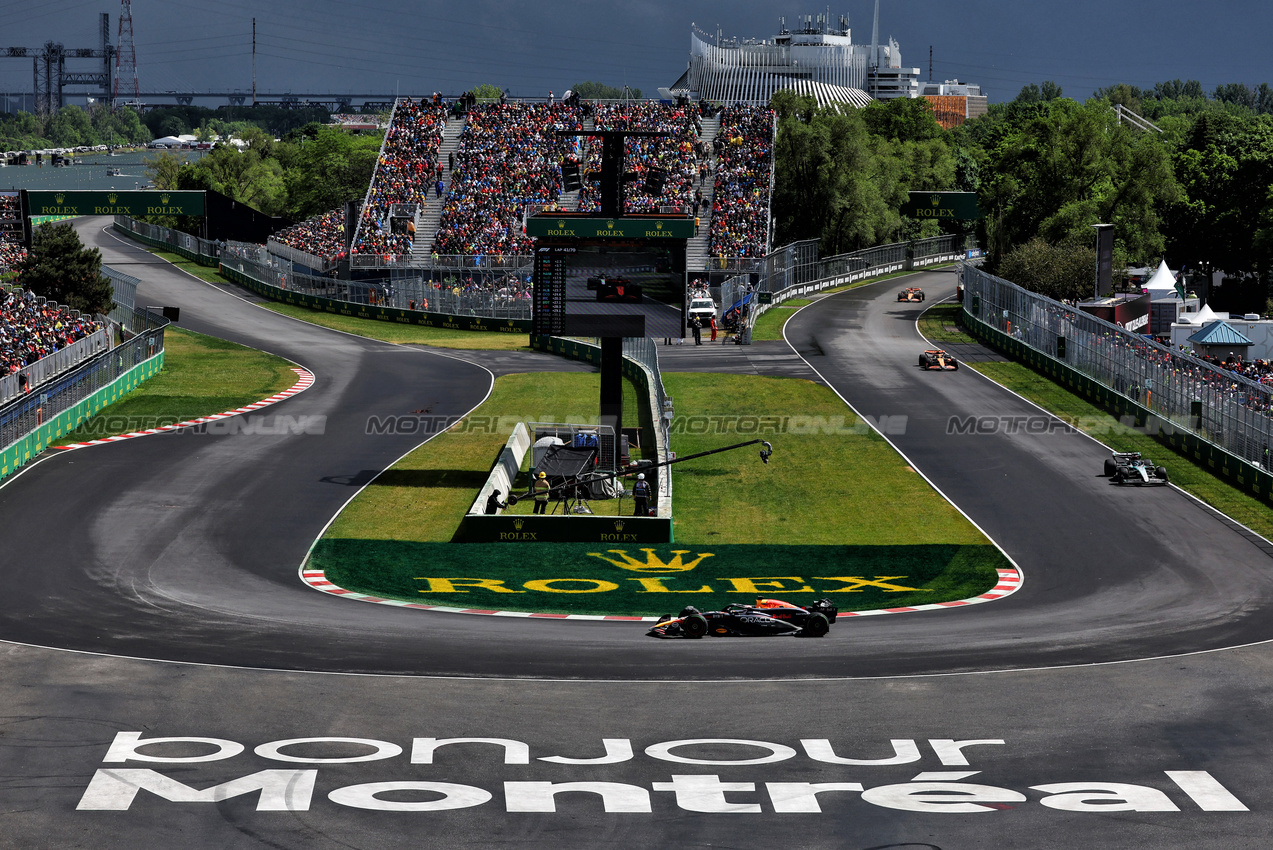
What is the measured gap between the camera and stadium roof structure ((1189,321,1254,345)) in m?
56.0

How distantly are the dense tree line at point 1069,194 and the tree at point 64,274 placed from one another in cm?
4562

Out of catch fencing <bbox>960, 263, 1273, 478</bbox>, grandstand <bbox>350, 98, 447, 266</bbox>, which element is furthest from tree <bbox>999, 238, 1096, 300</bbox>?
grandstand <bbox>350, 98, 447, 266</bbox>

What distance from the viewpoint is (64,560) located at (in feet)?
103

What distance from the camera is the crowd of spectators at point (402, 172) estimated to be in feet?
268

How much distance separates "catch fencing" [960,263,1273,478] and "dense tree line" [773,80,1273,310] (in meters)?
8.99

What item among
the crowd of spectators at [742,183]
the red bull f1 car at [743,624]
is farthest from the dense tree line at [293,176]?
the red bull f1 car at [743,624]

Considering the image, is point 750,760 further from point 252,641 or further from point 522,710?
point 252,641

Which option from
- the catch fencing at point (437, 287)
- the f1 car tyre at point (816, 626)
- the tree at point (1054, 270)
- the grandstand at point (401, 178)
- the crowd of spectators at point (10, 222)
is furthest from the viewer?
the crowd of spectators at point (10, 222)

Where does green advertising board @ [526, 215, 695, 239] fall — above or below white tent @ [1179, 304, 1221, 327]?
above

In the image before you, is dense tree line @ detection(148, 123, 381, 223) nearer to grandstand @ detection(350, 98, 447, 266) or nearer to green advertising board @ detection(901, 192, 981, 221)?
grandstand @ detection(350, 98, 447, 266)

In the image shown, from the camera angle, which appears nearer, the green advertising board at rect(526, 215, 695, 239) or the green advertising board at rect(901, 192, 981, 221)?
the green advertising board at rect(526, 215, 695, 239)

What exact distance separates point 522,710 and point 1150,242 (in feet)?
230

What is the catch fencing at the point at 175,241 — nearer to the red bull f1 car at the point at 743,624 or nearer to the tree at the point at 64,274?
the tree at the point at 64,274

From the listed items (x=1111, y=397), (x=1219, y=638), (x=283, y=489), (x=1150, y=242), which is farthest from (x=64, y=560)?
(x=1150, y=242)
